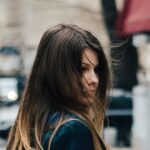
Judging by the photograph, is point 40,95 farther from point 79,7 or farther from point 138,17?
point 79,7

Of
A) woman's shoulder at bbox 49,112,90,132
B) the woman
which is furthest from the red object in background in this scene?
woman's shoulder at bbox 49,112,90,132

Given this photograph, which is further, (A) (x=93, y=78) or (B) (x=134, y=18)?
(B) (x=134, y=18)

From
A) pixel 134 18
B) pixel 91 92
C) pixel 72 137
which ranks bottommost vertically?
pixel 134 18

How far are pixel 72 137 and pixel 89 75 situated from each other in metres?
0.24

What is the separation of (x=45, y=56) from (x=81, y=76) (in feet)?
0.50

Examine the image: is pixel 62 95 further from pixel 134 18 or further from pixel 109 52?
pixel 134 18

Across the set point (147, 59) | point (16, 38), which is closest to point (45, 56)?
point (147, 59)

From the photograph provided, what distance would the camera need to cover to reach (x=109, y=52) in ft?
11.1

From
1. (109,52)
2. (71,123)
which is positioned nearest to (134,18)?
(109,52)

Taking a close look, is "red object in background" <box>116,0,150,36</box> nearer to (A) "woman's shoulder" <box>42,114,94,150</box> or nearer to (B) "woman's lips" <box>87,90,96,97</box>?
(B) "woman's lips" <box>87,90,96,97</box>

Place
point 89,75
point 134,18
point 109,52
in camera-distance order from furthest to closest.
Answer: point 134,18 → point 109,52 → point 89,75

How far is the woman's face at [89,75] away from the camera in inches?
106

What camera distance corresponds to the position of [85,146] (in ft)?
8.61

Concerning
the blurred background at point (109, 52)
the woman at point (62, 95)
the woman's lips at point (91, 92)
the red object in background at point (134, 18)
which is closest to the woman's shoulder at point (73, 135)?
the woman at point (62, 95)
